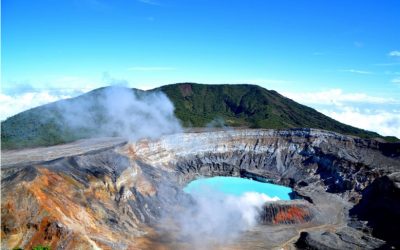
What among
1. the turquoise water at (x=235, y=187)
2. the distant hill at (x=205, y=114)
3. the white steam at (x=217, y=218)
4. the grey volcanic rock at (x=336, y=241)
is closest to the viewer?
the grey volcanic rock at (x=336, y=241)

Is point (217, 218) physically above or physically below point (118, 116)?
below

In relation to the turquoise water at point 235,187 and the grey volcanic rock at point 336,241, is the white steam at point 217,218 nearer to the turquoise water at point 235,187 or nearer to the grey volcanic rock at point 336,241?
the grey volcanic rock at point 336,241

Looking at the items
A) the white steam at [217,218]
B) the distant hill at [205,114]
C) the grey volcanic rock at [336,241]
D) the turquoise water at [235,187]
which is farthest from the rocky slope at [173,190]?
the distant hill at [205,114]

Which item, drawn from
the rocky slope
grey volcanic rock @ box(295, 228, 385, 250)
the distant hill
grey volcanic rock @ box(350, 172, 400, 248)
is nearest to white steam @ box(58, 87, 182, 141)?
the distant hill

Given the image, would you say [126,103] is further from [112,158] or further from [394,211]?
[394,211]

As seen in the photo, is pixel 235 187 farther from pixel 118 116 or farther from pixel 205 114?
pixel 205 114

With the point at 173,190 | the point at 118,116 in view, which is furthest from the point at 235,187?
the point at 118,116
